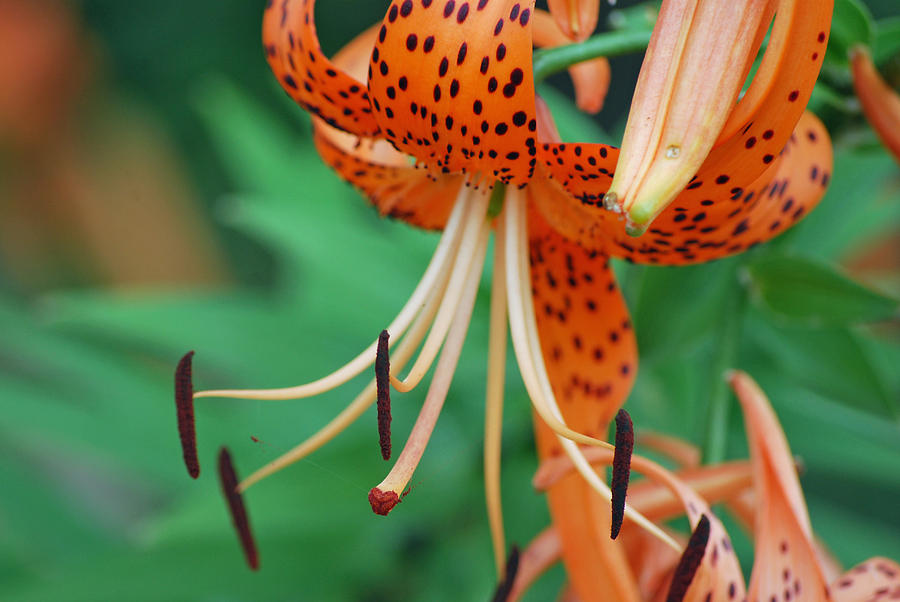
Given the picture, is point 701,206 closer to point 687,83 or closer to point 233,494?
point 687,83

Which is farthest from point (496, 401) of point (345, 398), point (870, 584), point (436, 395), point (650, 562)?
point (345, 398)

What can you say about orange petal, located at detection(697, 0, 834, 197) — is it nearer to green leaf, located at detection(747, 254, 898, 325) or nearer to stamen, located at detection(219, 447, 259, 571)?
green leaf, located at detection(747, 254, 898, 325)

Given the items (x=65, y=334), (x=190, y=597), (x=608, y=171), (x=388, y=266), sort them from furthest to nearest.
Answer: (x=65, y=334) → (x=388, y=266) → (x=190, y=597) → (x=608, y=171)

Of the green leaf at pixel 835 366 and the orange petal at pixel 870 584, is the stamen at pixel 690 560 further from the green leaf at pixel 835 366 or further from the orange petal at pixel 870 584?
the green leaf at pixel 835 366

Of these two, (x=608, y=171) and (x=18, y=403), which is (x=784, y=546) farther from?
(x=18, y=403)

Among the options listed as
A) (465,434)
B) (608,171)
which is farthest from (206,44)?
(608,171)

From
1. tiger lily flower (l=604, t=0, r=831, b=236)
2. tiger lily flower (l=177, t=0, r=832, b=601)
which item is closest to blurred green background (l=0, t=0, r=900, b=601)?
tiger lily flower (l=177, t=0, r=832, b=601)

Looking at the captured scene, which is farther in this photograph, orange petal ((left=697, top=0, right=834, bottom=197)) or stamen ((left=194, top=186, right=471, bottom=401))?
stamen ((left=194, top=186, right=471, bottom=401))
